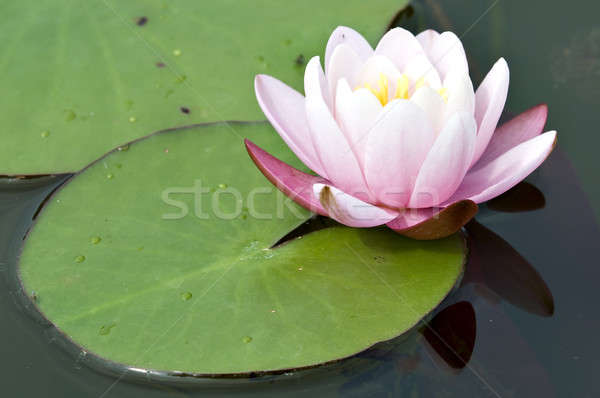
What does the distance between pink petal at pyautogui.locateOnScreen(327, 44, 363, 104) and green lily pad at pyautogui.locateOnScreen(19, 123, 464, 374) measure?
1.46 ft

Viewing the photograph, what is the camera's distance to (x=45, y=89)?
270 cm

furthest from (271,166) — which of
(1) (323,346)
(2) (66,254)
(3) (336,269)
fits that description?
(2) (66,254)

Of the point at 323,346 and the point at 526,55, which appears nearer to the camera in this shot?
the point at 323,346

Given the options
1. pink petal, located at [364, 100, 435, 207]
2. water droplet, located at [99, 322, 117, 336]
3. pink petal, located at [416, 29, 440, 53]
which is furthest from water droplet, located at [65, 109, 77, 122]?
pink petal, located at [416, 29, 440, 53]

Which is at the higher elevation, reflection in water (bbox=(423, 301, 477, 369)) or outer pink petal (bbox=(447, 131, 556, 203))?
outer pink petal (bbox=(447, 131, 556, 203))

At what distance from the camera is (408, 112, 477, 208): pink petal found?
1.85 metres

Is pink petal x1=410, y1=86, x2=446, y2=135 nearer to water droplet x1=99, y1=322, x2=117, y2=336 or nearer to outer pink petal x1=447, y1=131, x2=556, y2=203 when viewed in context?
outer pink petal x1=447, y1=131, x2=556, y2=203

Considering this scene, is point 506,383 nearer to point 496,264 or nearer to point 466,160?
point 496,264

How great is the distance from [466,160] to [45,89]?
1.88 meters

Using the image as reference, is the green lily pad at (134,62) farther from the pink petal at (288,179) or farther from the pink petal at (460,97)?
the pink petal at (460,97)

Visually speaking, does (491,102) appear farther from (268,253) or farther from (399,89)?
(268,253)

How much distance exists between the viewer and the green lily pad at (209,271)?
6.30ft

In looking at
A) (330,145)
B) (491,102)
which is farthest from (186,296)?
(491,102)

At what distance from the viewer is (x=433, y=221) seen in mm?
1954
